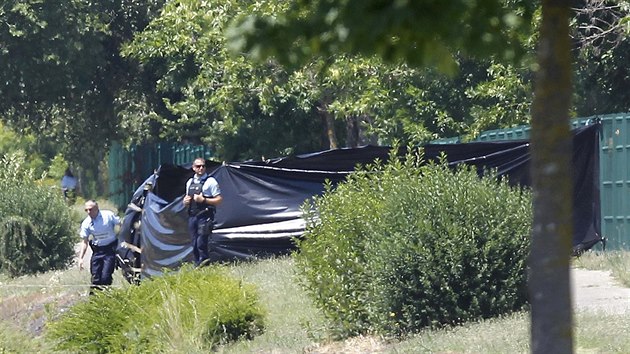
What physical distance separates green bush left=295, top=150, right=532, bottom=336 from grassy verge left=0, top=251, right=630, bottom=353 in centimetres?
22

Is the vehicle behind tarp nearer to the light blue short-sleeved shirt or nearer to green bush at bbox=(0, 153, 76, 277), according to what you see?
the light blue short-sleeved shirt

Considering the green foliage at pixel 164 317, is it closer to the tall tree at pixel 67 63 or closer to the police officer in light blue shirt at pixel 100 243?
the police officer in light blue shirt at pixel 100 243

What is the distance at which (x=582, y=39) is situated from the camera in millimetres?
15867

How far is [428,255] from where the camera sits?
Answer: 10203mm

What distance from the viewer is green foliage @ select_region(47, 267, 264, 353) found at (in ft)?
37.0

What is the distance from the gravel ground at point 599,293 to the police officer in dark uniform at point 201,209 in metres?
4.91

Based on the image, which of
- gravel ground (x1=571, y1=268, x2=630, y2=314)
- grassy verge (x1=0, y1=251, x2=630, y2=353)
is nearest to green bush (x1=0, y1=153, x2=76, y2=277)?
grassy verge (x1=0, y1=251, x2=630, y2=353)

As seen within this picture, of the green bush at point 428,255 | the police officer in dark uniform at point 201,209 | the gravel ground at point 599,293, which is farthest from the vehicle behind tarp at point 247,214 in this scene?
the green bush at point 428,255

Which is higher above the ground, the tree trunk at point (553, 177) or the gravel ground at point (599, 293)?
the tree trunk at point (553, 177)

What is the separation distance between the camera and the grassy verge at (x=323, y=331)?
906 cm

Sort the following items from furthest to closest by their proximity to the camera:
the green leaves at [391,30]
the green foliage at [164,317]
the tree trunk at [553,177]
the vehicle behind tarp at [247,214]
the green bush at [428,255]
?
1. the vehicle behind tarp at [247,214]
2. the green foliage at [164,317]
3. the green bush at [428,255]
4. the tree trunk at [553,177]
5. the green leaves at [391,30]

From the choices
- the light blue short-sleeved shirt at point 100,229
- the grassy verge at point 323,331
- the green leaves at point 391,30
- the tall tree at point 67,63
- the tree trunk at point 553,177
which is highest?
the tall tree at point 67,63

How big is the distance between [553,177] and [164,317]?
7.47 metres

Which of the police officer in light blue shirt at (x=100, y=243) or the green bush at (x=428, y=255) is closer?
the green bush at (x=428, y=255)
